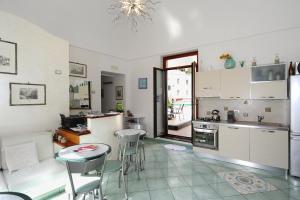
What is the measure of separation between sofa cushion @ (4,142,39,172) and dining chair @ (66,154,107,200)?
1.08 meters

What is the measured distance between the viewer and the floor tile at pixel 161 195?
2413 mm

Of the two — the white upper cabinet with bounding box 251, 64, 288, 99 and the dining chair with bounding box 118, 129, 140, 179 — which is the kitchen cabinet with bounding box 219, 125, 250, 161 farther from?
the dining chair with bounding box 118, 129, 140, 179

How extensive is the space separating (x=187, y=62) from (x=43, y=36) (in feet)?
12.5

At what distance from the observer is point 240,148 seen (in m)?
3.44

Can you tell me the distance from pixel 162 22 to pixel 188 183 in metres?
4.51

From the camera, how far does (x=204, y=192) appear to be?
8.40 ft

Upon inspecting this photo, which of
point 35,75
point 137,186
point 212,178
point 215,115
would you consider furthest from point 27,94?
point 215,115

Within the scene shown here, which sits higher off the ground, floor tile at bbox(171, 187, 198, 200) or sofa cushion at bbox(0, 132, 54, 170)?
sofa cushion at bbox(0, 132, 54, 170)

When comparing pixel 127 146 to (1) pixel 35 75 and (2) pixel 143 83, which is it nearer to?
(1) pixel 35 75

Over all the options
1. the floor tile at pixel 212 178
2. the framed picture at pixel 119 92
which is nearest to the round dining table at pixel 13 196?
the floor tile at pixel 212 178

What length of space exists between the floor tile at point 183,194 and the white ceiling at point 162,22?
3566 millimetres

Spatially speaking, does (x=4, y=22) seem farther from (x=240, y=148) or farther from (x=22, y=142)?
(x=240, y=148)

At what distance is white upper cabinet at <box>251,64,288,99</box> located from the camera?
10.6ft

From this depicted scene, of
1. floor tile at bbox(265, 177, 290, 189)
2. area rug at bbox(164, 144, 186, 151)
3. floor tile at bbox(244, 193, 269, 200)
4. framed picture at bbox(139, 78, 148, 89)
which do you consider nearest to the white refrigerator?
floor tile at bbox(265, 177, 290, 189)
